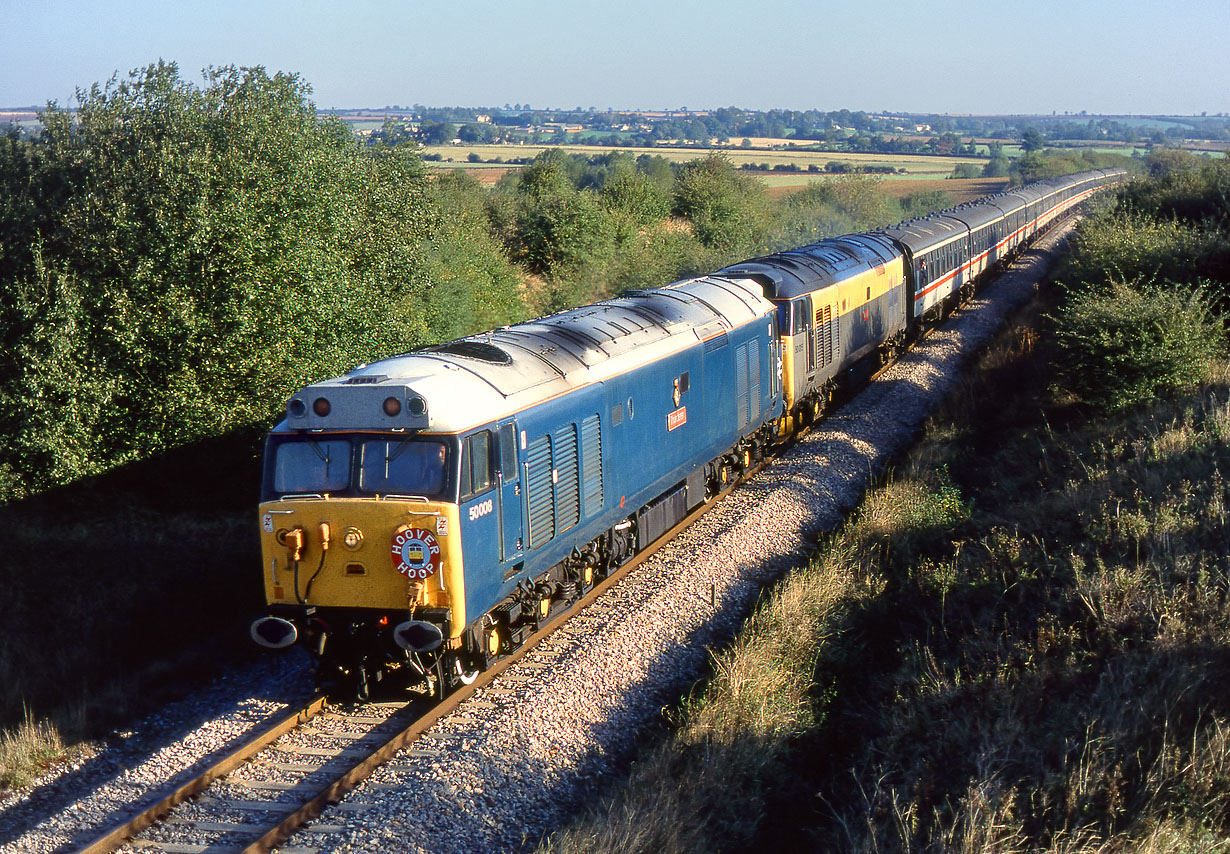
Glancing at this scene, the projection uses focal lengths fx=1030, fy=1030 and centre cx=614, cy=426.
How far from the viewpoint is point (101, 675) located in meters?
13.4

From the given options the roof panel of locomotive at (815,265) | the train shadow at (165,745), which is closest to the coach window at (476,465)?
the train shadow at (165,745)

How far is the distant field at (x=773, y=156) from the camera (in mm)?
132125

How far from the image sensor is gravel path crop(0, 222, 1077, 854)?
8.70m

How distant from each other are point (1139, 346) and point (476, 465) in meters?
13.7

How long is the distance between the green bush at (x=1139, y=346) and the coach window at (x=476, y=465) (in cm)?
1309

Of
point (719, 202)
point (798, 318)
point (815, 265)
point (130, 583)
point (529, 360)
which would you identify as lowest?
point (130, 583)

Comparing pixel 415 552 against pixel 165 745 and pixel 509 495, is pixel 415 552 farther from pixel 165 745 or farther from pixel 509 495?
pixel 165 745

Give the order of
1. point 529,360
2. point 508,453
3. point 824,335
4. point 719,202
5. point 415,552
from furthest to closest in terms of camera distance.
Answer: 1. point 719,202
2. point 824,335
3. point 529,360
4. point 508,453
5. point 415,552

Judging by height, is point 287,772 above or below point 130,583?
above

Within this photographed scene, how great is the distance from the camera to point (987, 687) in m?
10.2

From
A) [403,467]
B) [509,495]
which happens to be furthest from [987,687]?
[403,467]

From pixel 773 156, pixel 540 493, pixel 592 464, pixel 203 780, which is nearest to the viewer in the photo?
pixel 203 780

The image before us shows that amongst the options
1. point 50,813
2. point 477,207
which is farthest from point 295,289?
point 477,207

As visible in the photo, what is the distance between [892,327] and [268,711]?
70.3 ft
